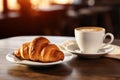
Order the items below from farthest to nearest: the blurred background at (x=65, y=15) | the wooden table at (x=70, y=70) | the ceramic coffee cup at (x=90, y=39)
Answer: the blurred background at (x=65, y=15) < the ceramic coffee cup at (x=90, y=39) < the wooden table at (x=70, y=70)

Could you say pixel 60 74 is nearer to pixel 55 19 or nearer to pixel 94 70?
pixel 94 70

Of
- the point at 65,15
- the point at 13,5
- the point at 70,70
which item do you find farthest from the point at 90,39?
the point at 65,15

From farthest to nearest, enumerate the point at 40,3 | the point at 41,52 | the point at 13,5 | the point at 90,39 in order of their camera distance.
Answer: the point at 40,3 → the point at 13,5 → the point at 90,39 → the point at 41,52

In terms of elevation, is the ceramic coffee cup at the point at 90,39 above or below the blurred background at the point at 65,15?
above

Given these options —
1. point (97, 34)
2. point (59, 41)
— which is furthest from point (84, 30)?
point (59, 41)

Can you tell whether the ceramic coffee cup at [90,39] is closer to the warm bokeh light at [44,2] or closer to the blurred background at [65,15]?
the blurred background at [65,15]

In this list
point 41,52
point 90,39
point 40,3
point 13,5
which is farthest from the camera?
point 40,3

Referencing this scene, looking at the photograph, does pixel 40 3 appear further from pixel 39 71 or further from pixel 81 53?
pixel 39 71

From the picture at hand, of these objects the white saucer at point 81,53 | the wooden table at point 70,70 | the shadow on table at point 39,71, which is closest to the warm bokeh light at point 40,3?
the white saucer at point 81,53
